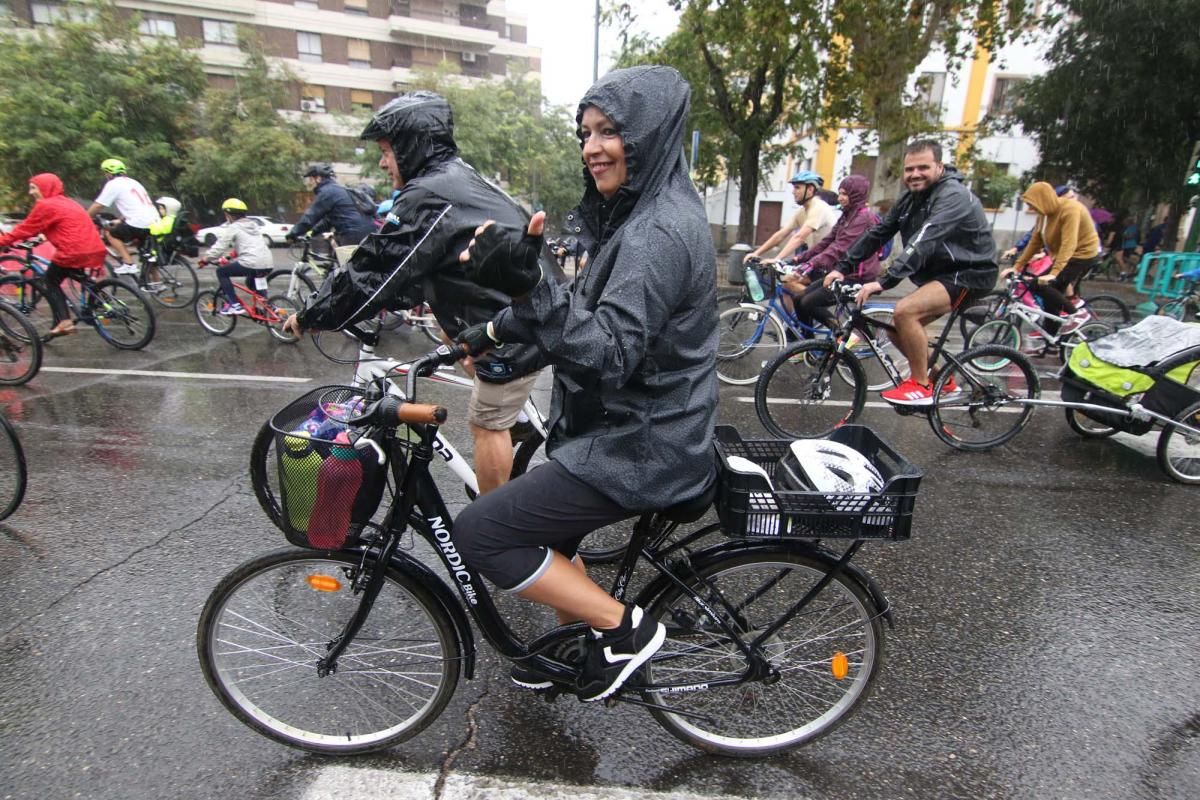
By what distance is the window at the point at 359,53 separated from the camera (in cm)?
4159

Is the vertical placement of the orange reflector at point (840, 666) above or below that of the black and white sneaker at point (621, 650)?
below

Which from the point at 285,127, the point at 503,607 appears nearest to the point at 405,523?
the point at 503,607

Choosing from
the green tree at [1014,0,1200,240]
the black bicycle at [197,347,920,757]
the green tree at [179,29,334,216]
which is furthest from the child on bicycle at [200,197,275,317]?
the green tree at [179,29,334,216]

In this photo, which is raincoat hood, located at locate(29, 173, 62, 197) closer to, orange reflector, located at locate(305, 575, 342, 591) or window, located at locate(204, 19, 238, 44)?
orange reflector, located at locate(305, 575, 342, 591)

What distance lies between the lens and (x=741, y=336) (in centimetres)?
723

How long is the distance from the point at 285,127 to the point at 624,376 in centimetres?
2881

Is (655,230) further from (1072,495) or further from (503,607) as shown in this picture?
(1072,495)

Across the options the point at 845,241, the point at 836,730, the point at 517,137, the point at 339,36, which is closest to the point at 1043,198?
the point at 845,241

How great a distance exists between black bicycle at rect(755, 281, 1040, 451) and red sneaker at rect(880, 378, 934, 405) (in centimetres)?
4

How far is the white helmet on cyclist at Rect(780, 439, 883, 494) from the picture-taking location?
2.07 metres

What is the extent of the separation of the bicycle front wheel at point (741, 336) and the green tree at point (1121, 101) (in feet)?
37.0

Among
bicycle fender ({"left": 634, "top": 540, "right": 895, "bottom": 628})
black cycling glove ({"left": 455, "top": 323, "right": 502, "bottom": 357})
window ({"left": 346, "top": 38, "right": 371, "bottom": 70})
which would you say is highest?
window ({"left": 346, "top": 38, "right": 371, "bottom": 70})

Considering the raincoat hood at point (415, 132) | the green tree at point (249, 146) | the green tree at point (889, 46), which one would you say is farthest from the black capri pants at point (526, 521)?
the green tree at point (249, 146)

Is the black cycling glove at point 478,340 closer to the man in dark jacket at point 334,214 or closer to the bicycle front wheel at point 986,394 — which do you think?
the bicycle front wheel at point 986,394
